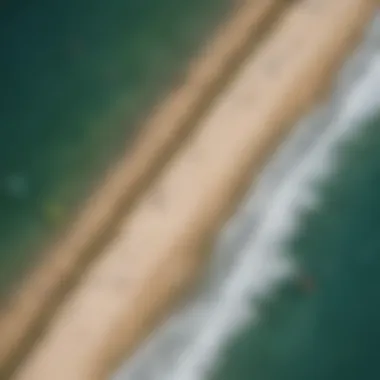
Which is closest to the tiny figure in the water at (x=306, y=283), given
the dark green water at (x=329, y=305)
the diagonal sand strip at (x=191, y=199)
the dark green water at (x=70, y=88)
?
the dark green water at (x=329, y=305)

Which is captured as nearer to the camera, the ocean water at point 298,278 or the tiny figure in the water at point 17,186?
the ocean water at point 298,278

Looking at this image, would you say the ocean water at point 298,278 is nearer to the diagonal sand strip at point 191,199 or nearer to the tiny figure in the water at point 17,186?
the diagonal sand strip at point 191,199

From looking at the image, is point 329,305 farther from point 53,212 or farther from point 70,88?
point 70,88

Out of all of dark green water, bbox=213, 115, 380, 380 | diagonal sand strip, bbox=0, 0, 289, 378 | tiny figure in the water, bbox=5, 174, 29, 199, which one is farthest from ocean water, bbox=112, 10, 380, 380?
tiny figure in the water, bbox=5, 174, 29, 199

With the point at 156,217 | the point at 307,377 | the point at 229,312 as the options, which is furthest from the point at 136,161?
the point at 307,377

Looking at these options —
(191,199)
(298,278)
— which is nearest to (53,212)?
(191,199)

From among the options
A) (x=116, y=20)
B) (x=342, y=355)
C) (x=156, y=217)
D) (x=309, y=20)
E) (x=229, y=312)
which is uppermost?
(x=116, y=20)

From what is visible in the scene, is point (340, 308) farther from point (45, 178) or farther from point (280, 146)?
point (45, 178)
